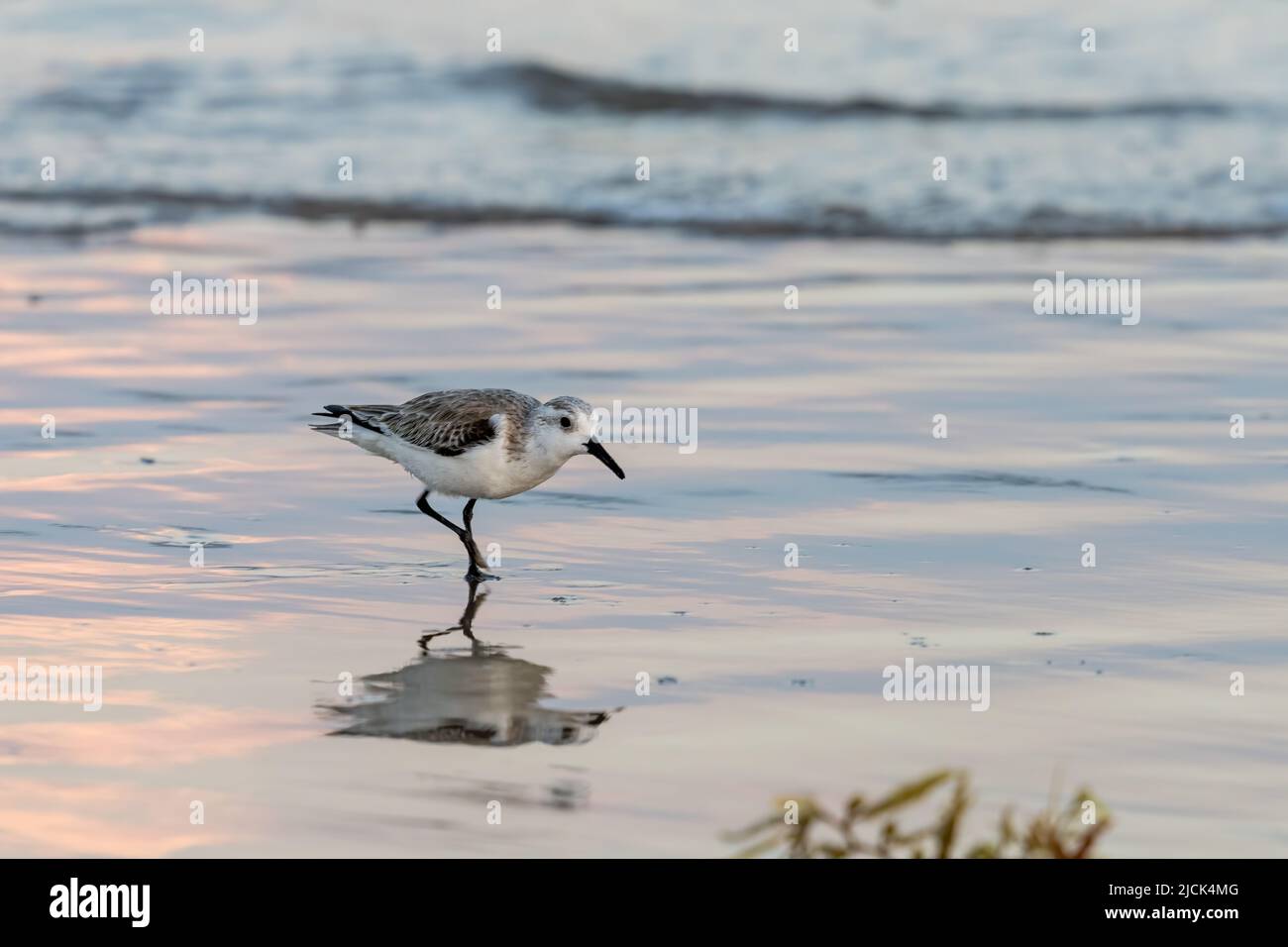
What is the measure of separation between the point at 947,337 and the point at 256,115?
459 inches

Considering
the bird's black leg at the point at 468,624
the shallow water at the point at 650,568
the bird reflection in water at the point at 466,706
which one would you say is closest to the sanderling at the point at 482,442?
the bird's black leg at the point at 468,624

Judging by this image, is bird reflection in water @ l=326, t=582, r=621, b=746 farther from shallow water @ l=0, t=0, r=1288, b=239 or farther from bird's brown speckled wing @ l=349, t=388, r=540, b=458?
shallow water @ l=0, t=0, r=1288, b=239

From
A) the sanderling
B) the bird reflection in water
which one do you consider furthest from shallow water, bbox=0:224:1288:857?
the sanderling

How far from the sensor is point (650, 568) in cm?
745

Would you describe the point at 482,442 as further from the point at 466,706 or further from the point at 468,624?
the point at 466,706

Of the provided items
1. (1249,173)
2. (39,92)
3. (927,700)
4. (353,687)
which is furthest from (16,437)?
(39,92)

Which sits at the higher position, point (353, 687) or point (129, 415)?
point (129, 415)

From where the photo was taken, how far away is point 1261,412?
961cm

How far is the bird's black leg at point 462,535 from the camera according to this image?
748 centimetres

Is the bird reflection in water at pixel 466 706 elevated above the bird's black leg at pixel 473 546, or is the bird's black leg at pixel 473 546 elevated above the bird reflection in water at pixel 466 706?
the bird's black leg at pixel 473 546

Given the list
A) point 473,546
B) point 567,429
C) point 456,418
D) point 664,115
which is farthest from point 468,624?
point 664,115

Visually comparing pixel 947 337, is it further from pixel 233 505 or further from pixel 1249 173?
pixel 1249 173

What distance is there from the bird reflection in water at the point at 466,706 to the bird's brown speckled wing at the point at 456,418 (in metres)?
1.13

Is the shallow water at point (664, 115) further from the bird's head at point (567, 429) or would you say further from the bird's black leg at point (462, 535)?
the bird's head at point (567, 429)
